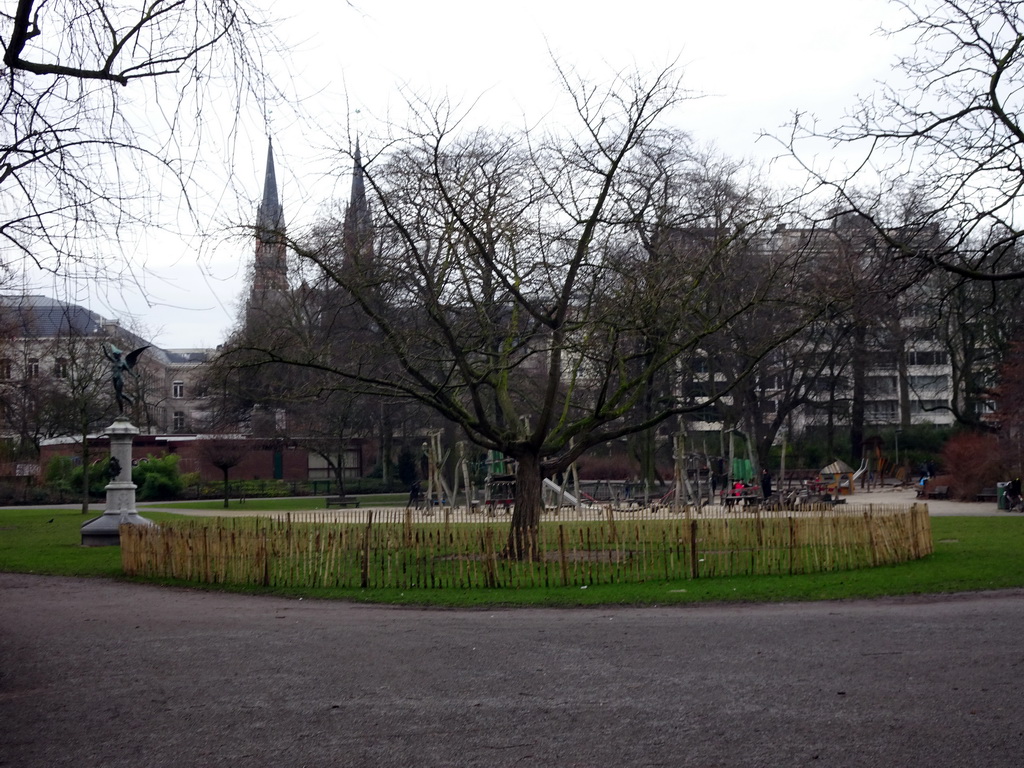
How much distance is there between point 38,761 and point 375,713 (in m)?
2.08

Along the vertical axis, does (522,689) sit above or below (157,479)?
below

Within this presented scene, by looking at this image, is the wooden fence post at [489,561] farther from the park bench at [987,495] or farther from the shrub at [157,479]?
the shrub at [157,479]

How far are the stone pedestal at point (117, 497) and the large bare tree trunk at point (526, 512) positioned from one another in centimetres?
1094

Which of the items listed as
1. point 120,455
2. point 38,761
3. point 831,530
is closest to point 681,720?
point 38,761

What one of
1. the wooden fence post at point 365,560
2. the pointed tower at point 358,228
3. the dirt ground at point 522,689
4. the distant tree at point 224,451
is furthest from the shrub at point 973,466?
the distant tree at point 224,451

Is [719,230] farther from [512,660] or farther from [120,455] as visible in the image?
[120,455]

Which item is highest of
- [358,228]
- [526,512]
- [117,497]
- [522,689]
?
[358,228]

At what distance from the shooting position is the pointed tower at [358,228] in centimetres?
1744

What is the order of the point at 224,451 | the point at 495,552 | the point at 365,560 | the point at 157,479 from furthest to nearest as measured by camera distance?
the point at 157,479 → the point at 224,451 → the point at 495,552 → the point at 365,560

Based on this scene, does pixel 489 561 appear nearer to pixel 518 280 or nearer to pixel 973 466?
pixel 518 280

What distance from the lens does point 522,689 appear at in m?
8.13

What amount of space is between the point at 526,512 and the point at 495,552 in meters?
1.33

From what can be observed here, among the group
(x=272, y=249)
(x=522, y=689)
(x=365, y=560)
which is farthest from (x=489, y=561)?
(x=522, y=689)

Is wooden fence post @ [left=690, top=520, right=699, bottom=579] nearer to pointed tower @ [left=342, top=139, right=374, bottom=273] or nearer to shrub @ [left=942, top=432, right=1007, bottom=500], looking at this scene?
pointed tower @ [left=342, top=139, right=374, bottom=273]
